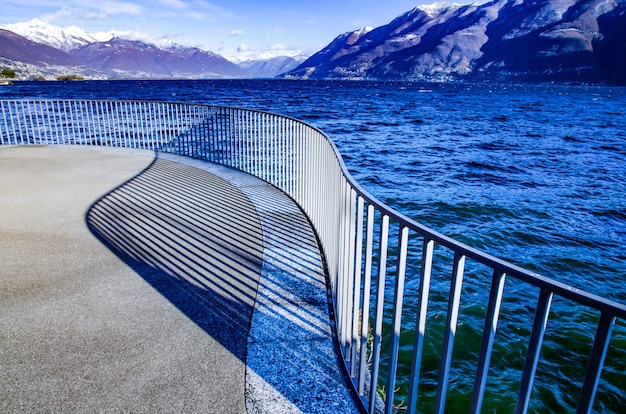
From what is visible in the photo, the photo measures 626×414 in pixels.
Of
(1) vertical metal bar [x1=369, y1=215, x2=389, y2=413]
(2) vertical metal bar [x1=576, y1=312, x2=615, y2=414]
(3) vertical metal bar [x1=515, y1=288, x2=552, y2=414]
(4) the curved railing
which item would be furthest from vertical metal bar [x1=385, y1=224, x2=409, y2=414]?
(2) vertical metal bar [x1=576, y1=312, x2=615, y2=414]

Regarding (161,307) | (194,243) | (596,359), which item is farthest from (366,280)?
(194,243)

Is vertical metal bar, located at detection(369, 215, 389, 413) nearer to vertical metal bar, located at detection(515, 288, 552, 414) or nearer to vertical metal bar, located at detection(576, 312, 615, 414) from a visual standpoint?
vertical metal bar, located at detection(515, 288, 552, 414)

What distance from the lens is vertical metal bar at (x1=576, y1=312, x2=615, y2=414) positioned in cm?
135

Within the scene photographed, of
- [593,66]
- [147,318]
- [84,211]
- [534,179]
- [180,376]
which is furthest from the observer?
[593,66]

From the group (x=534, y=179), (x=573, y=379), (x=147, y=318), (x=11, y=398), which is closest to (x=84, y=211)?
(x=147, y=318)

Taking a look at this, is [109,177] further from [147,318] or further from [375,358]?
[375,358]

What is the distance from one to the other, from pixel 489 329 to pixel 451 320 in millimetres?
222

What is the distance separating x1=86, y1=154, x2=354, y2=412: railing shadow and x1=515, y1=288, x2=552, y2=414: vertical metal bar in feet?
4.76

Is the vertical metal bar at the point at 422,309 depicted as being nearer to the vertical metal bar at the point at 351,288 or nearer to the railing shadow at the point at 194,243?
the vertical metal bar at the point at 351,288

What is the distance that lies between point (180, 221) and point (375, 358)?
4.33 m

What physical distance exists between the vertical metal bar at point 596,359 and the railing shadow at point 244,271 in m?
1.70

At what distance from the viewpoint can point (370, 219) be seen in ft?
8.95

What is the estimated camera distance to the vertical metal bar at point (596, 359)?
135 cm

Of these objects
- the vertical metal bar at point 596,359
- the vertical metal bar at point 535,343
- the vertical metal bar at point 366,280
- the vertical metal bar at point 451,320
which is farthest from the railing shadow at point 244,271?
the vertical metal bar at point 596,359
